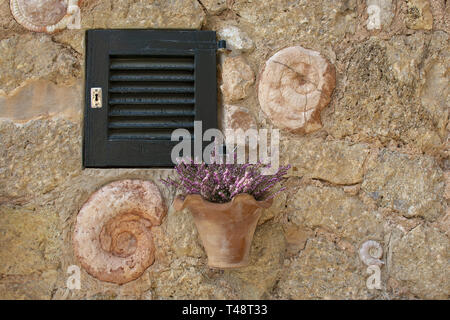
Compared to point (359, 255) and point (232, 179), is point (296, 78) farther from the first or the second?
point (359, 255)

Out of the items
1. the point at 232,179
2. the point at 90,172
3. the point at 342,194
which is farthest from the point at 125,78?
the point at 342,194

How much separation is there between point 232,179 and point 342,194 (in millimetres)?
632

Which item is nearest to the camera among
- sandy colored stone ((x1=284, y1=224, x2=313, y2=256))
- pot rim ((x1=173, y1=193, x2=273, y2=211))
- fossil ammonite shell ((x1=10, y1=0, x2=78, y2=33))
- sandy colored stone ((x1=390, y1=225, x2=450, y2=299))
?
pot rim ((x1=173, y1=193, x2=273, y2=211))

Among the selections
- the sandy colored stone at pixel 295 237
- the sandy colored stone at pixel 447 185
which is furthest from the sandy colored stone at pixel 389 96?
the sandy colored stone at pixel 295 237

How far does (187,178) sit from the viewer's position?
2.56m

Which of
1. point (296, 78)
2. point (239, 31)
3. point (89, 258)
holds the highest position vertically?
point (239, 31)

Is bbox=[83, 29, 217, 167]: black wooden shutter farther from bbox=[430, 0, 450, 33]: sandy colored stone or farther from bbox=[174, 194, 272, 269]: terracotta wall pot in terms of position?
bbox=[430, 0, 450, 33]: sandy colored stone

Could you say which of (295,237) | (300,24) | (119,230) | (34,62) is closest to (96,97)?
(34,62)

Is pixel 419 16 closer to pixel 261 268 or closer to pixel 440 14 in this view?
pixel 440 14

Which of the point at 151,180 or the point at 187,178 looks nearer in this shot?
the point at 187,178

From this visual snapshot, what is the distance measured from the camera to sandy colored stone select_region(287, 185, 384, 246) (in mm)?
2721

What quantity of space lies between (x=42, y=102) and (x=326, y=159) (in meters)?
1.54

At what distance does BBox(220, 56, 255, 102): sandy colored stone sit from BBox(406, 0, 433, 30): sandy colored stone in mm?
887

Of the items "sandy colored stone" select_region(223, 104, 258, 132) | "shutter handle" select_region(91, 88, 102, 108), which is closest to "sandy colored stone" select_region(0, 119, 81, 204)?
"shutter handle" select_region(91, 88, 102, 108)
